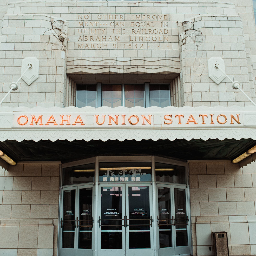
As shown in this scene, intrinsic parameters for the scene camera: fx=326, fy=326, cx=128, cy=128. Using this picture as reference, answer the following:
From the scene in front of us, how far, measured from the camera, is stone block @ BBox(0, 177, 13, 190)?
12.5 metres

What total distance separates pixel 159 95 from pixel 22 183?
22.2ft

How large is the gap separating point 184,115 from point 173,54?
473 cm

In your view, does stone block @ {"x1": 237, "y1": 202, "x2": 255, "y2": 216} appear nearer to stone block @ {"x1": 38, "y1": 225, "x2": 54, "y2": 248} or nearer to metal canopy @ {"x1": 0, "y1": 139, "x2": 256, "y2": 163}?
metal canopy @ {"x1": 0, "y1": 139, "x2": 256, "y2": 163}

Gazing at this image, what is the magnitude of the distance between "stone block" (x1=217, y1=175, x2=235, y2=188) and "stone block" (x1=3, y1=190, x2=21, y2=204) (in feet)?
25.3

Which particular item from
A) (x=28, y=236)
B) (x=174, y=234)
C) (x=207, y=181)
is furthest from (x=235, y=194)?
(x=28, y=236)

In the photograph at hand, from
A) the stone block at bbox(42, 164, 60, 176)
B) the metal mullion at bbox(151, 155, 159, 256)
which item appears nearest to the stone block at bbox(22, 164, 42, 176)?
the stone block at bbox(42, 164, 60, 176)

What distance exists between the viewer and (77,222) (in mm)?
12203

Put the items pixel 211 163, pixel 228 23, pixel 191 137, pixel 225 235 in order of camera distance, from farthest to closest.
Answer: pixel 228 23
pixel 211 163
pixel 225 235
pixel 191 137

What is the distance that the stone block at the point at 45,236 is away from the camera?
11961mm

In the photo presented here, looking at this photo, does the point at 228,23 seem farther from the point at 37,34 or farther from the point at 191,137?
the point at 37,34

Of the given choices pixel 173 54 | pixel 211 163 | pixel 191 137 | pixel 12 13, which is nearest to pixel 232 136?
pixel 191 137

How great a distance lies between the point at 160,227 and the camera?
39.8 feet

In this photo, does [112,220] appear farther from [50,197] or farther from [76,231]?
[50,197]

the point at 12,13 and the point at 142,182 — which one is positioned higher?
the point at 12,13
